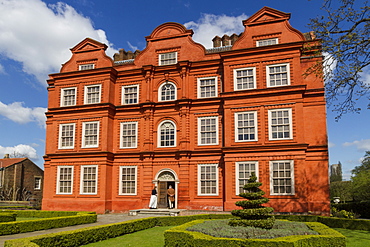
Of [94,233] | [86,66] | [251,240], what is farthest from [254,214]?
[86,66]

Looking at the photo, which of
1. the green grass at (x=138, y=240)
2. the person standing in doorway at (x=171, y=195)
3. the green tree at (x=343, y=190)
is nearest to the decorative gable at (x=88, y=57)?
the person standing in doorway at (x=171, y=195)

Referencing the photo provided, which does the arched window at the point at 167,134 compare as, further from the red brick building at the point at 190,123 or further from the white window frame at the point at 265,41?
the white window frame at the point at 265,41

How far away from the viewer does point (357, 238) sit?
13883 millimetres

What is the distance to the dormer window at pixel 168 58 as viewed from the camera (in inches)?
1045

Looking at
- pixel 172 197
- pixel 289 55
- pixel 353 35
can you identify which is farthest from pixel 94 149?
pixel 353 35

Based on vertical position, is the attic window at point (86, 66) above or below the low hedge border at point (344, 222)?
above

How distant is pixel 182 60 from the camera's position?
26.0 m

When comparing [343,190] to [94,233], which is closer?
[94,233]

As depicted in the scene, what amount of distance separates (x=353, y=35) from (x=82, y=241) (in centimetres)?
1220

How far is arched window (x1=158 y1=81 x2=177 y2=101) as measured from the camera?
2615 cm

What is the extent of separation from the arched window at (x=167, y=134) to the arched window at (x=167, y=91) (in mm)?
1970

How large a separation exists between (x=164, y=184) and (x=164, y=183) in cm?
7

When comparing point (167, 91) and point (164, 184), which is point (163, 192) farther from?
point (167, 91)

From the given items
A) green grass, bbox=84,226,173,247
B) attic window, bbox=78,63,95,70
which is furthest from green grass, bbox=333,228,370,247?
attic window, bbox=78,63,95,70
